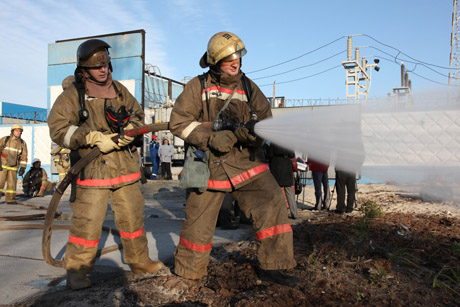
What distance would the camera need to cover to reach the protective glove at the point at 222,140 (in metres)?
3.02

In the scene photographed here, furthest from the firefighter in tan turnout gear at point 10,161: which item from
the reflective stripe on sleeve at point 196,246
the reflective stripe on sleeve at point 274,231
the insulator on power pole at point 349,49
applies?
the insulator on power pole at point 349,49

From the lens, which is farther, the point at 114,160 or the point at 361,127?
the point at 114,160

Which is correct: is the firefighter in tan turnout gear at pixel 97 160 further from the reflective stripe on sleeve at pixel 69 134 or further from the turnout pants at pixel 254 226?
the turnout pants at pixel 254 226

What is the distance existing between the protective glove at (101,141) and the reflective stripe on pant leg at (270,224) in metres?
1.25

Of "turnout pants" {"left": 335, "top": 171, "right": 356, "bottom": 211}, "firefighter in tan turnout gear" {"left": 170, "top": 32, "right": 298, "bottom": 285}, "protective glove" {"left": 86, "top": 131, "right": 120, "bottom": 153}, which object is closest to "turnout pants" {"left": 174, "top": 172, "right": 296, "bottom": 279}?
"firefighter in tan turnout gear" {"left": 170, "top": 32, "right": 298, "bottom": 285}

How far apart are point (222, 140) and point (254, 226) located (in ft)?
2.58

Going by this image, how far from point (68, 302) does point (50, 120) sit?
1.47 metres

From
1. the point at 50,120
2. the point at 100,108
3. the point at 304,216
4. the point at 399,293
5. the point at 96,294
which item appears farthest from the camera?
the point at 304,216

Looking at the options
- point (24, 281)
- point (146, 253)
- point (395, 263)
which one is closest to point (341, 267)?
point (395, 263)

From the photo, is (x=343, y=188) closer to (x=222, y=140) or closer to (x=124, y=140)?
(x=222, y=140)

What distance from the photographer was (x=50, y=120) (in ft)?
10.8

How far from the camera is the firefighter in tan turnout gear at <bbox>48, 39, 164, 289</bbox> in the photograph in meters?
3.28

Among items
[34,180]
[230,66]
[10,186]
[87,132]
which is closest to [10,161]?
[10,186]

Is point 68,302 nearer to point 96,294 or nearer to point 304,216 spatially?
point 96,294
